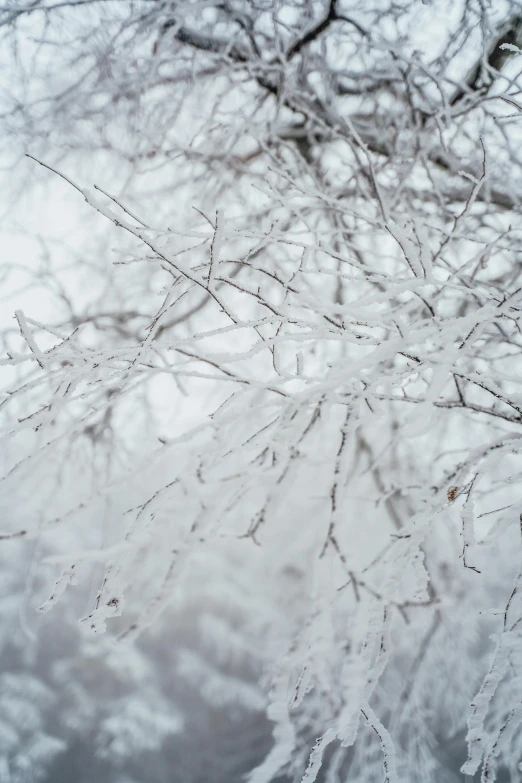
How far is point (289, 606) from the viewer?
349 cm

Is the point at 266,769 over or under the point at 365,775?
over

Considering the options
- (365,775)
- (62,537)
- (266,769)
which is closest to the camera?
(266,769)

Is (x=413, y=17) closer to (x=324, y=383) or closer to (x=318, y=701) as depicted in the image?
(x=324, y=383)

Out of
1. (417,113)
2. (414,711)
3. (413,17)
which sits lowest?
(414,711)

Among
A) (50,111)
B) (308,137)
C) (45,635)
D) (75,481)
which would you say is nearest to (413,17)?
→ (308,137)

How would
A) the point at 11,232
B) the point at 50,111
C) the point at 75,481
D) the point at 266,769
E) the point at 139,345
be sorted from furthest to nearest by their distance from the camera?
the point at 75,481 < the point at 11,232 < the point at 50,111 < the point at 139,345 < the point at 266,769

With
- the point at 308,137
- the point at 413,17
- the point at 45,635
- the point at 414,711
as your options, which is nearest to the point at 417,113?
the point at 413,17

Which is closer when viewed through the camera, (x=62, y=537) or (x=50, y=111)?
(x=50, y=111)

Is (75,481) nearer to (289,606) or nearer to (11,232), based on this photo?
(11,232)

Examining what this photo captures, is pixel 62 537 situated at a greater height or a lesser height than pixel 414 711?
greater

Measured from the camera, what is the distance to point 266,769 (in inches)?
23.2

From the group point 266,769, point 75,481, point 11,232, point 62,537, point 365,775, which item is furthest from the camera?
point 62,537

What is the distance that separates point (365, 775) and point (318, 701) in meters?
0.46

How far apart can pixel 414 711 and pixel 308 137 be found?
3.58 meters
